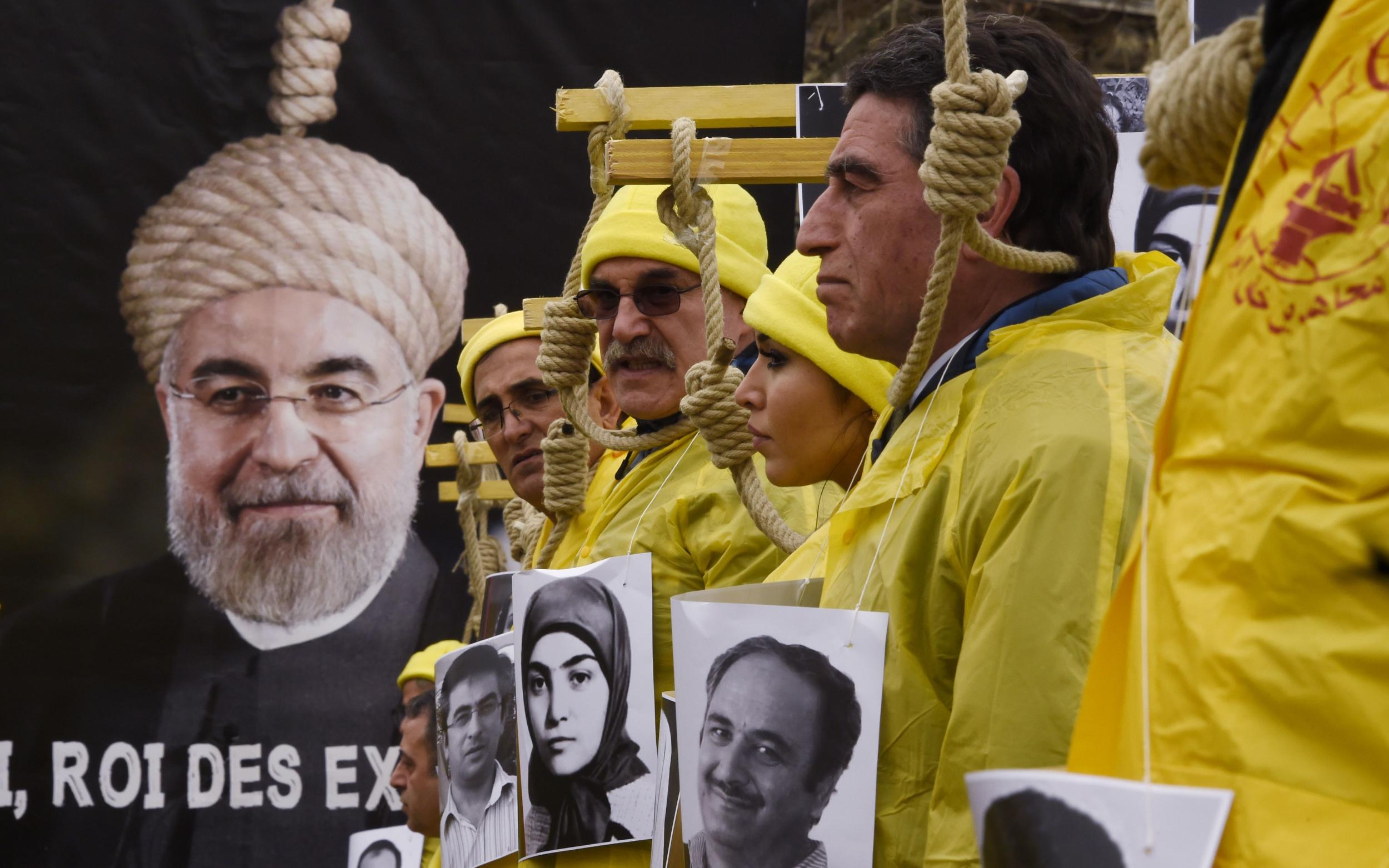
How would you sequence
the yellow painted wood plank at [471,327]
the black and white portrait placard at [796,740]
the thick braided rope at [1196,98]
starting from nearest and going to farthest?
the thick braided rope at [1196,98] → the black and white portrait placard at [796,740] → the yellow painted wood plank at [471,327]

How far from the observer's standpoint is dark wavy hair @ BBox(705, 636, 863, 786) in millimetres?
1293

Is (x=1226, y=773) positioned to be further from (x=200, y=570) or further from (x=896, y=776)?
(x=200, y=570)

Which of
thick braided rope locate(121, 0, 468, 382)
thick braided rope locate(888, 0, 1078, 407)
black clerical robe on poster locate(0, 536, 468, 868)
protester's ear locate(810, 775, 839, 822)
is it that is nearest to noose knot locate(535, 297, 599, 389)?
thick braided rope locate(888, 0, 1078, 407)

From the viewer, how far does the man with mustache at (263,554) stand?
4047 millimetres

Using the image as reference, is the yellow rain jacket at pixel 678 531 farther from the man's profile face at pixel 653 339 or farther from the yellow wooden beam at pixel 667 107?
the yellow wooden beam at pixel 667 107

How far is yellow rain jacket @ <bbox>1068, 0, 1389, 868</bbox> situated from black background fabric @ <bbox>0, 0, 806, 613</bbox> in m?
3.39

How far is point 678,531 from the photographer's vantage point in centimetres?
223

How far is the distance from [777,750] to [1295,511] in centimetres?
62

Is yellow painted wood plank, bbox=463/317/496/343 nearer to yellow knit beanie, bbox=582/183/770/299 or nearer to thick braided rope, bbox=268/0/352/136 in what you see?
thick braided rope, bbox=268/0/352/136

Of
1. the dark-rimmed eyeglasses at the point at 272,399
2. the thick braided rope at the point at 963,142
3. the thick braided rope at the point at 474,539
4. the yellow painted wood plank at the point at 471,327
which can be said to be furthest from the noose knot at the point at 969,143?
the dark-rimmed eyeglasses at the point at 272,399

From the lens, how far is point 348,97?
4.34 metres

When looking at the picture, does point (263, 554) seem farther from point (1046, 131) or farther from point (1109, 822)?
point (1109, 822)

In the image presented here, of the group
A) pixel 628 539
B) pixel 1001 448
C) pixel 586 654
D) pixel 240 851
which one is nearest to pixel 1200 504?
pixel 1001 448

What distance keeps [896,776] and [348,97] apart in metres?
3.50
